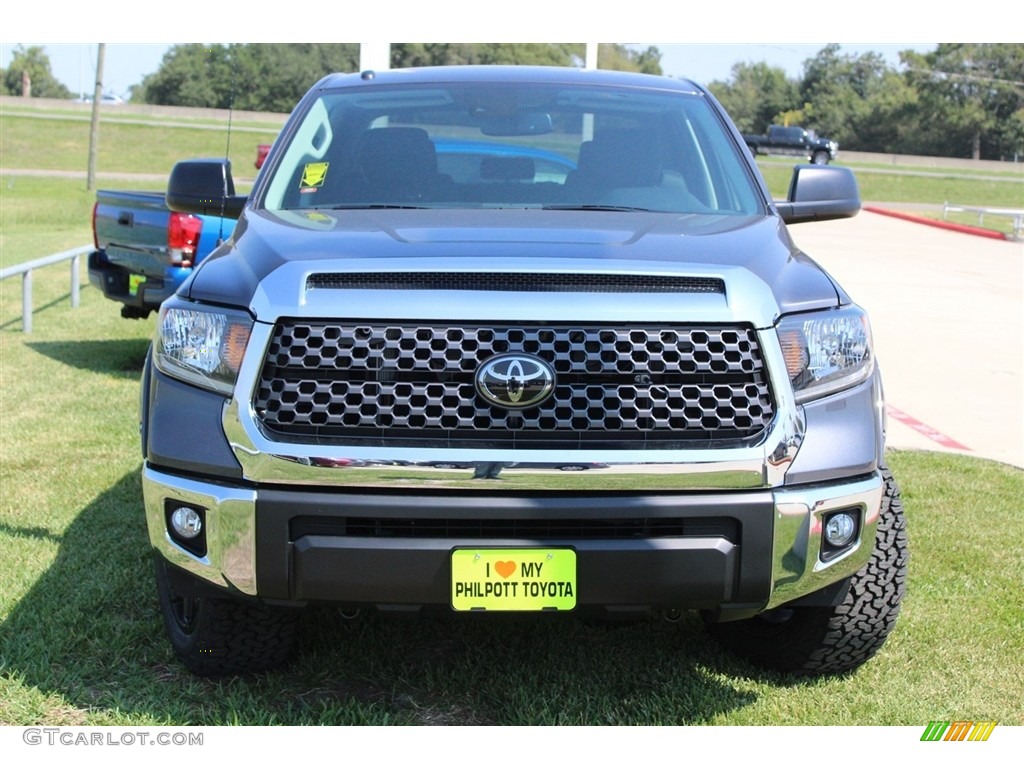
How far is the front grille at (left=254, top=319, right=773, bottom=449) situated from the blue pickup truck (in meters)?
5.37

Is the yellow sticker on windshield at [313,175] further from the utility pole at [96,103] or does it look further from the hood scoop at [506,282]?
the utility pole at [96,103]

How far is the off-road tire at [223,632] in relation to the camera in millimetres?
3479

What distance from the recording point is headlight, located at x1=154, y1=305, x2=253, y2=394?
10.1ft

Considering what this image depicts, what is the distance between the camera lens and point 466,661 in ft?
12.6

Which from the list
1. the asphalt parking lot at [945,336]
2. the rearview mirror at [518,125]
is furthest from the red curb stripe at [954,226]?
the rearview mirror at [518,125]

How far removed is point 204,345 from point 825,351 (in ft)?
5.27

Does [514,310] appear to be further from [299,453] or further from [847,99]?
[847,99]

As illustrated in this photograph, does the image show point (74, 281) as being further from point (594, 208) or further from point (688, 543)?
point (688, 543)

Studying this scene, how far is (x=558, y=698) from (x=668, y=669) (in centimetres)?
44

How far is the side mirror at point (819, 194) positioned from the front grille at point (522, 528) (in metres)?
1.81

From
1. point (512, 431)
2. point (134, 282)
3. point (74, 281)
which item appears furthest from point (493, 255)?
point (74, 281)

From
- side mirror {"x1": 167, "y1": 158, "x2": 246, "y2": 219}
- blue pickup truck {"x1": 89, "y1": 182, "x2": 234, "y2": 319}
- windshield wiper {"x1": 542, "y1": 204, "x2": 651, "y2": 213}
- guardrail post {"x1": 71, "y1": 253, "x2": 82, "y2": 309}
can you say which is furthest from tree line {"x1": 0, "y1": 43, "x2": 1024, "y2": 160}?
windshield wiper {"x1": 542, "y1": 204, "x2": 651, "y2": 213}

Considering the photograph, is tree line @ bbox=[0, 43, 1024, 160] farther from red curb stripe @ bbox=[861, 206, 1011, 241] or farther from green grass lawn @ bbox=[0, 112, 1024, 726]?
green grass lawn @ bbox=[0, 112, 1024, 726]
